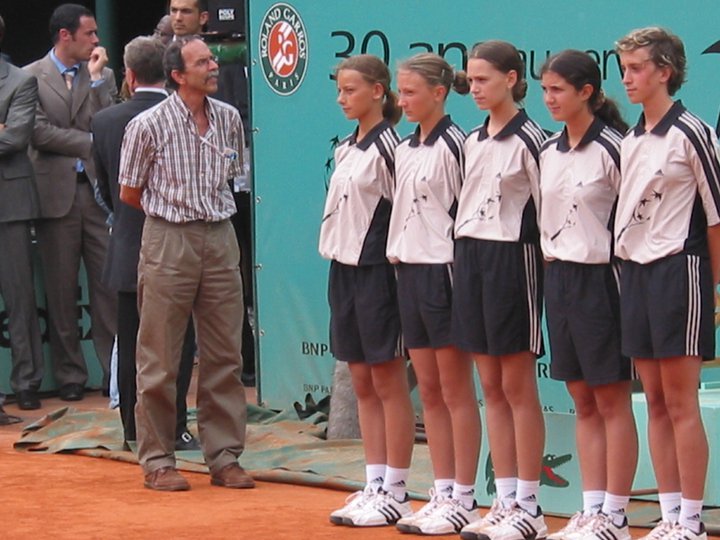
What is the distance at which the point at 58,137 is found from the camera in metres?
10.5

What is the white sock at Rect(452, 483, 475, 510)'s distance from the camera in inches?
256

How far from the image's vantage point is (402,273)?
654 centimetres

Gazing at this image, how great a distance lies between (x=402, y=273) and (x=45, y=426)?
139 inches

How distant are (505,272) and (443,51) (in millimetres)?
2758

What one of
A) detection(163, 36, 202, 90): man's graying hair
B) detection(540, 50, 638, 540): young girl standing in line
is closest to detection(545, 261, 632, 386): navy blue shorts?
detection(540, 50, 638, 540): young girl standing in line

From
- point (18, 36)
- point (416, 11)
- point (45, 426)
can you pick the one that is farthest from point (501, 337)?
point (18, 36)

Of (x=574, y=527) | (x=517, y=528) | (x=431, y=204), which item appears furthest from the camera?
(x=431, y=204)

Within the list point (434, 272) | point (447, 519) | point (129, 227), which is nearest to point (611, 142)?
point (434, 272)

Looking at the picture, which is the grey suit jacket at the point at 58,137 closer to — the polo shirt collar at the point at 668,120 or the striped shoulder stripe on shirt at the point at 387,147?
the striped shoulder stripe on shirt at the point at 387,147

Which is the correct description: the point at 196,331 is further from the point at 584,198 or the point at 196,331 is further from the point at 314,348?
the point at 584,198

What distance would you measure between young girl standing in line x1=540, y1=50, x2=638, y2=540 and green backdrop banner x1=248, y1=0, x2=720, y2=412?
211 centimetres

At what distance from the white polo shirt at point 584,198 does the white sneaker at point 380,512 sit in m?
→ 1.32

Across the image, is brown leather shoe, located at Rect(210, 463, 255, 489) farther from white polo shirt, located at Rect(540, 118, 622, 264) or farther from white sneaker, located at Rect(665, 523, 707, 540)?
white sneaker, located at Rect(665, 523, 707, 540)

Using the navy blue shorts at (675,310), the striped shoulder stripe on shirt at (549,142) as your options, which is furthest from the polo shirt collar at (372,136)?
the navy blue shorts at (675,310)
